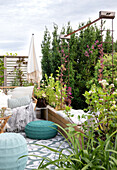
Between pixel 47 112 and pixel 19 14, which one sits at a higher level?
pixel 19 14

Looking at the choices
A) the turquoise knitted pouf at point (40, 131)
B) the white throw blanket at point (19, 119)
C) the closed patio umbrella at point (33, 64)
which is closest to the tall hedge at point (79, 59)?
the closed patio umbrella at point (33, 64)

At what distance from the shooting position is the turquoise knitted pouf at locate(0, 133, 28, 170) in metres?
2.76

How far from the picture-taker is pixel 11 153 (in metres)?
2.79

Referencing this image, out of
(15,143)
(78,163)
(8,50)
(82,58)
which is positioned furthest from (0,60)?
(78,163)

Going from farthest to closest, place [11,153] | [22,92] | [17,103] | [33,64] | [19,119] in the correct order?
[33,64], [22,92], [17,103], [19,119], [11,153]

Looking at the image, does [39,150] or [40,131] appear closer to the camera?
[39,150]

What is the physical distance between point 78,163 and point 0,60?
8.18 meters

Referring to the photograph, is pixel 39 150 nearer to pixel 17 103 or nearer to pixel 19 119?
pixel 19 119

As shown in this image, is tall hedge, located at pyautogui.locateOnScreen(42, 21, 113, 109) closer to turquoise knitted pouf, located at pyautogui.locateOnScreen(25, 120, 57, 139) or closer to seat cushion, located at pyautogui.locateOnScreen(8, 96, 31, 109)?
seat cushion, located at pyautogui.locateOnScreen(8, 96, 31, 109)

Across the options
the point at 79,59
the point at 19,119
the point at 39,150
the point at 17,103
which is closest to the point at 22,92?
the point at 17,103

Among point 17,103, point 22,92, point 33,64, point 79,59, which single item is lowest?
point 17,103

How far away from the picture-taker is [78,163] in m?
1.87

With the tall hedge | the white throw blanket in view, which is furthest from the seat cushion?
the tall hedge

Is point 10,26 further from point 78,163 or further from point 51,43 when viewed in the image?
point 78,163
